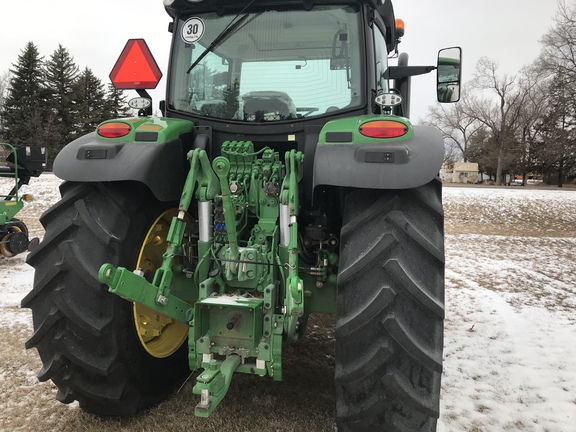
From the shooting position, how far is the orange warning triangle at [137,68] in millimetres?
3160

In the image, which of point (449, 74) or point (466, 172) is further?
point (466, 172)

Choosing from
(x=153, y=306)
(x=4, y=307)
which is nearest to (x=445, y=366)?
(x=153, y=306)

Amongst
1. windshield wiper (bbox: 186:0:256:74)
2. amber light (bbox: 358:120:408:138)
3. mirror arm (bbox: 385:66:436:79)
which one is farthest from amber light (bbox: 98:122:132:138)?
mirror arm (bbox: 385:66:436:79)

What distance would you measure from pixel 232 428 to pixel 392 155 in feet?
5.82

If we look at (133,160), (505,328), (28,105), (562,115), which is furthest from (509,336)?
(28,105)

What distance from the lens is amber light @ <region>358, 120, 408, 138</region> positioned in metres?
2.36


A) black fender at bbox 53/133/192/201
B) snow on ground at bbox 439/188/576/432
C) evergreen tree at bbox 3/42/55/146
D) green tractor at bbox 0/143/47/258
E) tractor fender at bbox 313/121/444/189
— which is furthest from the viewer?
evergreen tree at bbox 3/42/55/146

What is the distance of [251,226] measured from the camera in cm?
299

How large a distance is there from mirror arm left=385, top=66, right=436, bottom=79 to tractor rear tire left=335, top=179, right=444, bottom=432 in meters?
2.08

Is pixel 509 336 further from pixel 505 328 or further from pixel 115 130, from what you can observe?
pixel 115 130

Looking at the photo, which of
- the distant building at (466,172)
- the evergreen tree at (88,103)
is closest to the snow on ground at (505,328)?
the evergreen tree at (88,103)

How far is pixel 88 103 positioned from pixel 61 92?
7.79 feet

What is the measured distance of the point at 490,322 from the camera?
5109 mm

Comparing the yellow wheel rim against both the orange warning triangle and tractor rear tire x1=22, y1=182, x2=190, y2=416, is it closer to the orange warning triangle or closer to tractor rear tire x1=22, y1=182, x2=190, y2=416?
tractor rear tire x1=22, y1=182, x2=190, y2=416
